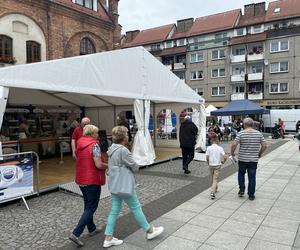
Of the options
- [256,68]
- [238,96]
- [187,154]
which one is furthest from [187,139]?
[256,68]

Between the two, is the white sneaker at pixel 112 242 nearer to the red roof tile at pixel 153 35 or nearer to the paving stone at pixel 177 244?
the paving stone at pixel 177 244

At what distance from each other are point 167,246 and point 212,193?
8.15ft

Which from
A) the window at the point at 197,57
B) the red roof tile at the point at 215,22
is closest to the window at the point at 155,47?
the red roof tile at the point at 215,22

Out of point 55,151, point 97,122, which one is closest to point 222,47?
point 97,122

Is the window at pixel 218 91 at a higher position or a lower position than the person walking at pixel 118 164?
higher

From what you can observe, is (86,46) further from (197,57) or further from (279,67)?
(279,67)

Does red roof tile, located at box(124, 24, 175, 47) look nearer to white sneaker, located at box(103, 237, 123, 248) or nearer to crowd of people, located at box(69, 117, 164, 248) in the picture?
crowd of people, located at box(69, 117, 164, 248)

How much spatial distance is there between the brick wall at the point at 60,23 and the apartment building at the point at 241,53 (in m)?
22.9

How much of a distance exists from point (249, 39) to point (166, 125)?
26.4 m

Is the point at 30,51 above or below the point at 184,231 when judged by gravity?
above

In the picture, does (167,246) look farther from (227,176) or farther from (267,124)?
(267,124)

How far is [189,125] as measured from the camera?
8766mm

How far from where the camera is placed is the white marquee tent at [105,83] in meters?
6.36

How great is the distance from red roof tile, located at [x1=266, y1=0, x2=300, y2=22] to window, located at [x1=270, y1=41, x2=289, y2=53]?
3.27 metres
